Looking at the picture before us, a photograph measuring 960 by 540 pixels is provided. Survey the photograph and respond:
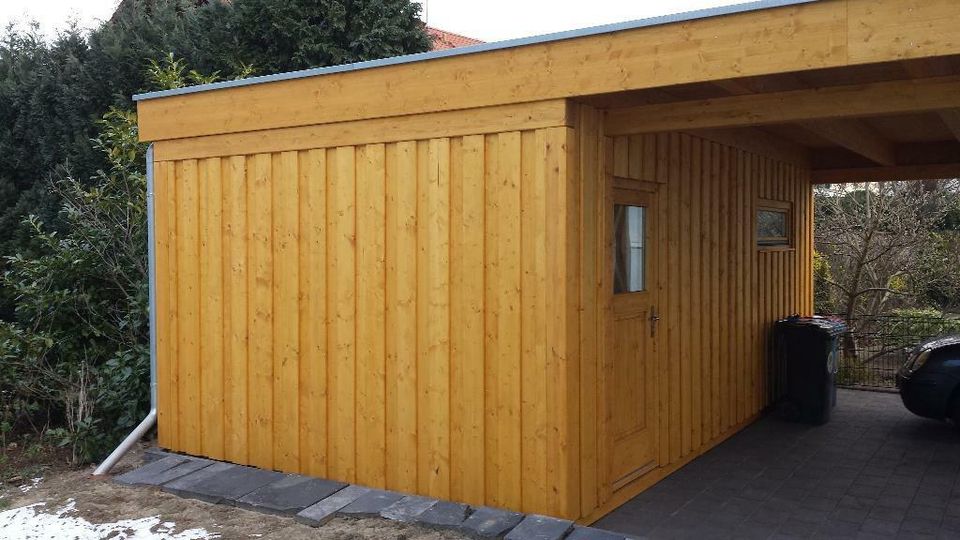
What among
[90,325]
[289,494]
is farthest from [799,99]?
[90,325]

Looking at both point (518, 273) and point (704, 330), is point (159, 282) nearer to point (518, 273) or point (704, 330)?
point (518, 273)

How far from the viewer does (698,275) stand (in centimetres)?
680

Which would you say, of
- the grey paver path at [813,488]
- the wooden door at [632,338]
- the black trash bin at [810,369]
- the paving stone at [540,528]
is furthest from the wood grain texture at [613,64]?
the black trash bin at [810,369]

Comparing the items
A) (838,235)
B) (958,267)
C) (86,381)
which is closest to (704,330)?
(86,381)

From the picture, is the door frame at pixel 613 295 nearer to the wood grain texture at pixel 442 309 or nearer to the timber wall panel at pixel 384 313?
the wood grain texture at pixel 442 309

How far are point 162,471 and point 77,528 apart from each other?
1.03 meters

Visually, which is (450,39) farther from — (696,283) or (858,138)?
(696,283)

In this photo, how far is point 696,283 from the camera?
6.77 m

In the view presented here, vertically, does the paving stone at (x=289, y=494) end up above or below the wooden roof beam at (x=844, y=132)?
below

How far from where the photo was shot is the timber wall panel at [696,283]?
5.11 m

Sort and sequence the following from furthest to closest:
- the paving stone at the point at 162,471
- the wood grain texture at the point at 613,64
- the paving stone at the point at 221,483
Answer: the paving stone at the point at 162,471 → the paving stone at the point at 221,483 → the wood grain texture at the point at 613,64

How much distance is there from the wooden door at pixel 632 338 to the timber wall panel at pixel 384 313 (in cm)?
58

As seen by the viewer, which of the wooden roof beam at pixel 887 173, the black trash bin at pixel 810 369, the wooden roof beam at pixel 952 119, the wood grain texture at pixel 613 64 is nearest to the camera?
the wood grain texture at pixel 613 64

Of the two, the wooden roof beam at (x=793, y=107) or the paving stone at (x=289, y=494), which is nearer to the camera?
the wooden roof beam at (x=793, y=107)
